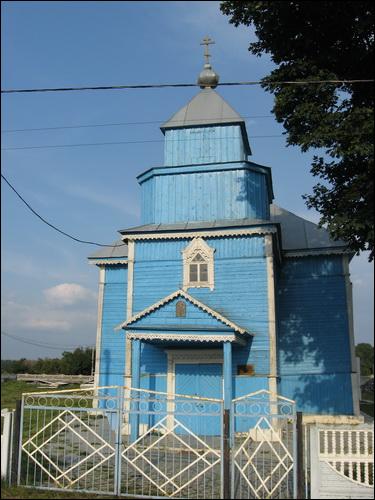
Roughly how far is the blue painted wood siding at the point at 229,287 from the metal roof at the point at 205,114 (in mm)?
3953

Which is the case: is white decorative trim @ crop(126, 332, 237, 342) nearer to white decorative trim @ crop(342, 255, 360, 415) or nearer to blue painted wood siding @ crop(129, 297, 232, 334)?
blue painted wood siding @ crop(129, 297, 232, 334)

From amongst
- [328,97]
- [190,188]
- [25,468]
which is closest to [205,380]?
[190,188]

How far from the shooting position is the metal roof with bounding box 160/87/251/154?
16219mm

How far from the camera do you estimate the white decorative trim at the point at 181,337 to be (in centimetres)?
1274

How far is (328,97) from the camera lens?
988 cm

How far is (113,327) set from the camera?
55.7 ft

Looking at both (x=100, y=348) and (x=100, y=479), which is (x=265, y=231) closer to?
(x=100, y=348)

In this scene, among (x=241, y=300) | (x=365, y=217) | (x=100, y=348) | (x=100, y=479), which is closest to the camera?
(x=100, y=479)

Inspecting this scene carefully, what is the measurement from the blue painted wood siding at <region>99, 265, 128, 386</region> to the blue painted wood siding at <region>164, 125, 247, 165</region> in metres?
Result: 4.15

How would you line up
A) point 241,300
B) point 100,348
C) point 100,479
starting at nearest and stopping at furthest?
point 100,479
point 241,300
point 100,348

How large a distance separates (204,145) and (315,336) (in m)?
6.70

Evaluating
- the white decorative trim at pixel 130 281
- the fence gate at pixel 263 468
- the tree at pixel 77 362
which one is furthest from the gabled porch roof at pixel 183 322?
the tree at pixel 77 362

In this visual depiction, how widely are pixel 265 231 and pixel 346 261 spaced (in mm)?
3497

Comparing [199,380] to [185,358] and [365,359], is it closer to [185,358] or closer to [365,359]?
[185,358]
